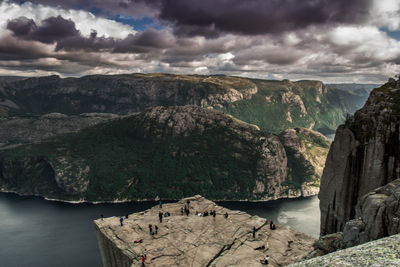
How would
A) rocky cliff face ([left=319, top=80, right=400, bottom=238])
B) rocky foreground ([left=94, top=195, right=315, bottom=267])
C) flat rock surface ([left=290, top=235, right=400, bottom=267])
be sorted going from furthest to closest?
rocky foreground ([left=94, top=195, right=315, bottom=267]) → rocky cliff face ([left=319, top=80, right=400, bottom=238]) → flat rock surface ([left=290, top=235, right=400, bottom=267])

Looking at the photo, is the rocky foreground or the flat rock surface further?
the rocky foreground

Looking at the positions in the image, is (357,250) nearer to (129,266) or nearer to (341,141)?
(341,141)

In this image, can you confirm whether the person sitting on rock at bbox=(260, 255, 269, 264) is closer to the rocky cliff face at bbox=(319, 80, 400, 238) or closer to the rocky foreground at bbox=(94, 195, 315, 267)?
the rocky foreground at bbox=(94, 195, 315, 267)

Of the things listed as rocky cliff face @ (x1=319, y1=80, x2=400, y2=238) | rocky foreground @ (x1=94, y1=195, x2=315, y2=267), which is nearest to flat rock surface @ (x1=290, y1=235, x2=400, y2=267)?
rocky cliff face @ (x1=319, y1=80, x2=400, y2=238)

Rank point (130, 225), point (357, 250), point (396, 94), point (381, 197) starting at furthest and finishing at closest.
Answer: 1. point (130, 225)
2. point (396, 94)
3. point (381, 197)
4. point (357, 250)

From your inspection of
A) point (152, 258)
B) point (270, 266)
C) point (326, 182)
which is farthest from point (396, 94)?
point (152, 258)

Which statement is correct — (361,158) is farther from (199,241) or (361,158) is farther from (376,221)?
(199,241)
